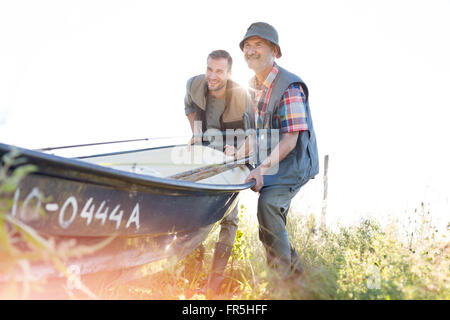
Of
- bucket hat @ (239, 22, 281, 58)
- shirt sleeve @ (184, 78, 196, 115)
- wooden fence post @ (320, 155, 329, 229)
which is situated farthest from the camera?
wooden fence post @ (320, 155, 329, 229)

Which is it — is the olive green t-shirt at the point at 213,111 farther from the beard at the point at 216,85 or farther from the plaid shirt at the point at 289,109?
the plaid shirt at the point at 289,109

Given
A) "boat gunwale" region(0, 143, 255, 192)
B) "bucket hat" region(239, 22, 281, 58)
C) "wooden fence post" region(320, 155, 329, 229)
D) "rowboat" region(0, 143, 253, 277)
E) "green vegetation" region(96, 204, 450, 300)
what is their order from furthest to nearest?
1. "wooden fence post" region(320, 155, 329, 229)
2. "bucket hat" region(239, 22, 281, 58)
3. "green vegetation" region(96, 204, 450, 300)
4. "rowboat" region(0, 143, 253, 277)
5. "boat gunwale" region(0, 143, 255, 192)

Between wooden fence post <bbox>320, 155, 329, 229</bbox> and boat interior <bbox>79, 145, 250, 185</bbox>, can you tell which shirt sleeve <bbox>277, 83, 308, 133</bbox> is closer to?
boat interior <bbox>79, 145, 250, 185</bbox>

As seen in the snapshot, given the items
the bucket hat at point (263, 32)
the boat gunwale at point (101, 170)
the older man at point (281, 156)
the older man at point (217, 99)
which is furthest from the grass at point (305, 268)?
the bucket hat at point (263, 32)

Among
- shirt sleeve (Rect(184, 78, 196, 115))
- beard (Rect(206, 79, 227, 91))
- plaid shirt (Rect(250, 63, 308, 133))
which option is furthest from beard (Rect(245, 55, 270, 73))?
shirt sleeve (Rect(184, 78, 196, 115))

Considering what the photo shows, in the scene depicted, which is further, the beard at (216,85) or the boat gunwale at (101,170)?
the beard at (216,85)

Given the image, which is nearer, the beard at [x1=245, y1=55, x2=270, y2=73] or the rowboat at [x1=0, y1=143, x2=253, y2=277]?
the rowboat at [x1=0, y1=143, x2=253, y2=277]

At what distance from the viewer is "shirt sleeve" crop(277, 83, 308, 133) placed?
9.88 ft

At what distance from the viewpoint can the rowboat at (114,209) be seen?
2.07m

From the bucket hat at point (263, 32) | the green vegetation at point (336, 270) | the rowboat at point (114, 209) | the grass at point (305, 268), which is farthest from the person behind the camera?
the bucket hat at point (263, 32)

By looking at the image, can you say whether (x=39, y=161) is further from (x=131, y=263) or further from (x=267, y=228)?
(x=267, y=228)

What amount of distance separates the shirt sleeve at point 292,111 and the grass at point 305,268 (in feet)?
3.01

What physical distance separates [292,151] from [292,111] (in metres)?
0.33
